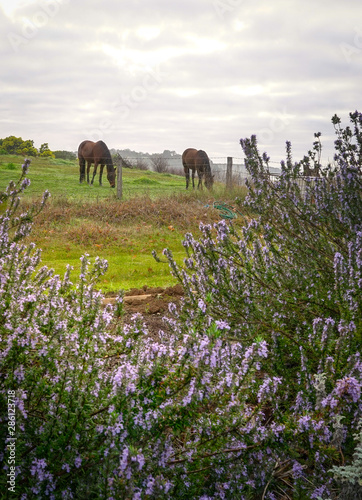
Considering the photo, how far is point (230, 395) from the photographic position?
2387mm

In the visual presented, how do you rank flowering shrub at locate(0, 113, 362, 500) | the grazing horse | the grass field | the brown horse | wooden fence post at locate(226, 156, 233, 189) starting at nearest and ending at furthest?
1. flowering shrub at locate(0, 113, 362, 500)
2. the grass field
3. wooden fence post at locate(226, 156, 233, 189)
4. the grazing horse
5. the brown horse

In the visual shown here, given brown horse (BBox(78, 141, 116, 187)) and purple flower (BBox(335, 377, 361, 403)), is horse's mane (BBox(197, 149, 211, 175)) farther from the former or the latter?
purple flower (BBox(335, 377, 361, 403))

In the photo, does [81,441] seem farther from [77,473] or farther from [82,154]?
[82,154]

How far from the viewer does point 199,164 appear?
21.2 metres

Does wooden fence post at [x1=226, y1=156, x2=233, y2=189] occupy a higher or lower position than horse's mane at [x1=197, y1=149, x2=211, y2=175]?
lower

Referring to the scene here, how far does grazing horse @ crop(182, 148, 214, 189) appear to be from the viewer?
65.0ft

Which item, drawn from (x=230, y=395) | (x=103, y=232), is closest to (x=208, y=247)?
(x=230, y=395)

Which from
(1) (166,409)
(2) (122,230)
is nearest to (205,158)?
(2) (122,230)

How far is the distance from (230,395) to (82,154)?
72.4 ft

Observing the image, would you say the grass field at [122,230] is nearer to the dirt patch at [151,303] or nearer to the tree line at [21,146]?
the dirt patch at [151,303]

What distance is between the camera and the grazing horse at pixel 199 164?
65.0ft

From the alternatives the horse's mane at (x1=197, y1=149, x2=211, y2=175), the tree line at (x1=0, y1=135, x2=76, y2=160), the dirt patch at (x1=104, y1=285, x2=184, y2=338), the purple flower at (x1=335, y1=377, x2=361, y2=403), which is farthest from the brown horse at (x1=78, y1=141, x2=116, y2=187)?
the tree line at (x1=0, y1=135, x2=76, y2=160)

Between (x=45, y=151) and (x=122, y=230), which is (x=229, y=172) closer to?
(x=122, y=230)

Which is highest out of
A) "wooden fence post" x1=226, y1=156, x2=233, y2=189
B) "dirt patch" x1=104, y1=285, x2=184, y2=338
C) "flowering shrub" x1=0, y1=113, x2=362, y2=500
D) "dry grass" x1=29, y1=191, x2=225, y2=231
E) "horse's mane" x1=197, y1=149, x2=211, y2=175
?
"horse's mane" x1=197, y1=149, x2=211, y2=175
